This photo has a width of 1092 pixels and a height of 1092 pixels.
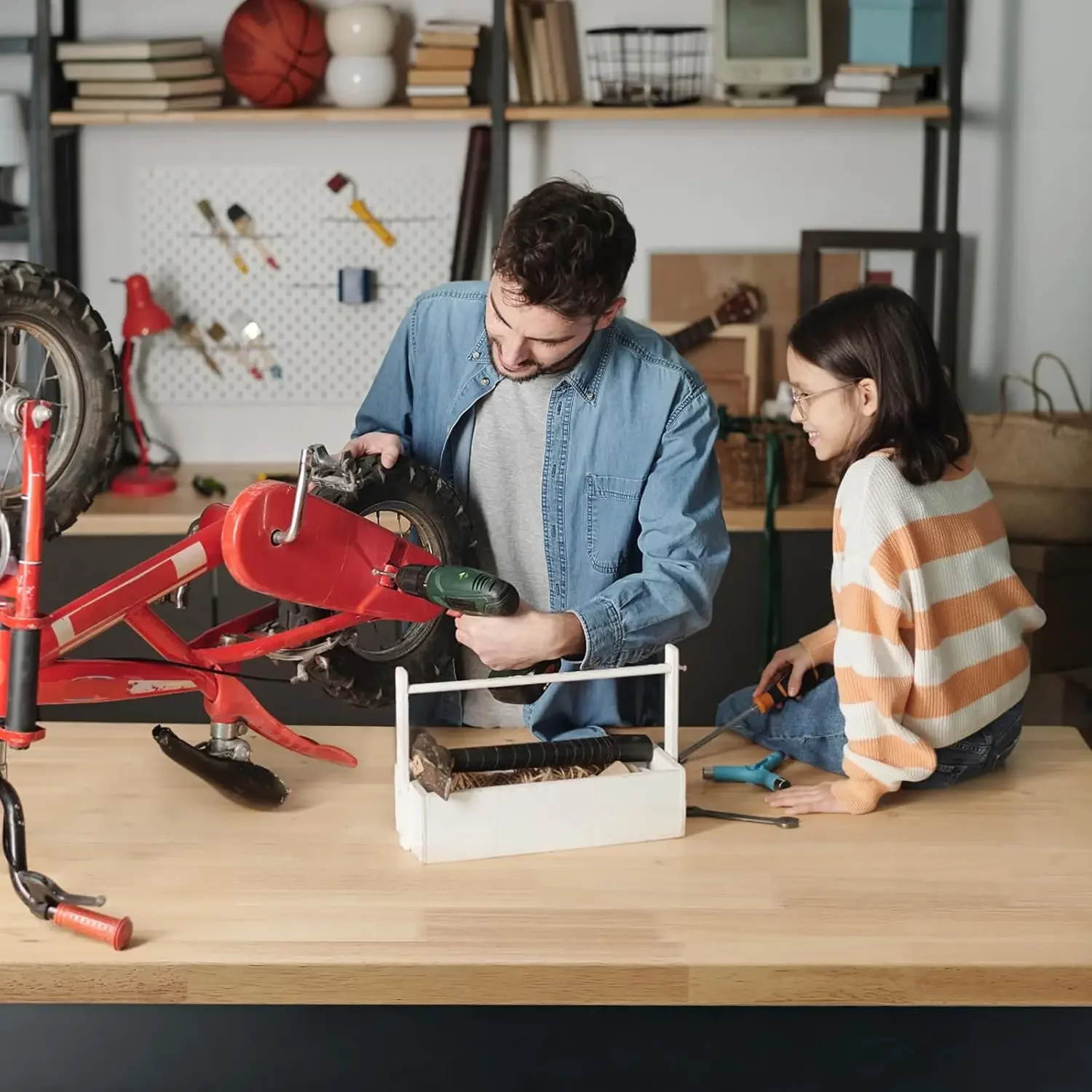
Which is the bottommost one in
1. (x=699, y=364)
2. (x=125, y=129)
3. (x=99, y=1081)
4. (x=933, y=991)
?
(x=99, y=1081)

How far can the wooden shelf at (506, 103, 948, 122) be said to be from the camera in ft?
11.2

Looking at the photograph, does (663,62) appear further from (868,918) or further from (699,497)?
(868,918)

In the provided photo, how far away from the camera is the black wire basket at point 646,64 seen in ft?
11.4

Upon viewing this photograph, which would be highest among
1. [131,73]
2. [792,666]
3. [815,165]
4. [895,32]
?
[895,32]

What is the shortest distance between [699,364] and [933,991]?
2.68 meters

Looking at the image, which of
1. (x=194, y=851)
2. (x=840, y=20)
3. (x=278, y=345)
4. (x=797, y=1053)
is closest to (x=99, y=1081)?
(x=194, y=851)

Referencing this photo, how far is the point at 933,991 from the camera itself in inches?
50.1

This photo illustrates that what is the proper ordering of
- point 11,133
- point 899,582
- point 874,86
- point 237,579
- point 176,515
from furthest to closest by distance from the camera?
point 11,133, point 874,86, point 176,515, point 899,582, point 237,579

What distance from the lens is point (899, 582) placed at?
1566 millimetres

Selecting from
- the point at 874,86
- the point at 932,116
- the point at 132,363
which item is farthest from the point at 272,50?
the point at 932,116

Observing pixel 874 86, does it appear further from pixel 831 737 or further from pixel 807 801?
pixel 807 801

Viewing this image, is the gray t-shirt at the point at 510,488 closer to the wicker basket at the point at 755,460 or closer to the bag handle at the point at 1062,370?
the wicker basket at the point at 755,460

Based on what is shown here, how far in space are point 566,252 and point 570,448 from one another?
351 millimetres

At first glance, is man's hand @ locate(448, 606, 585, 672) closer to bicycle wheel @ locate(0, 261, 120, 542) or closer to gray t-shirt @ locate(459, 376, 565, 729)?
gray t-shirt @ locate(459, 376, 565, 729)
